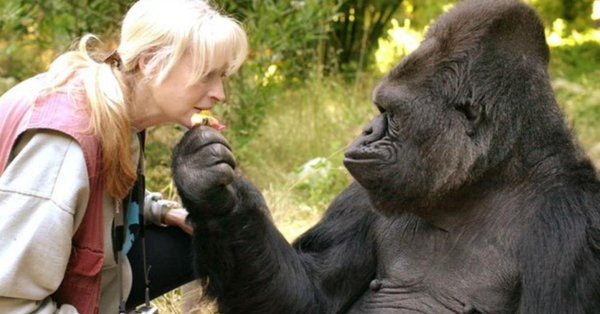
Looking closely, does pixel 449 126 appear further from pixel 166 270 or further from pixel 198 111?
pixel 166 270

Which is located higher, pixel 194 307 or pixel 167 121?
pixel 167 121

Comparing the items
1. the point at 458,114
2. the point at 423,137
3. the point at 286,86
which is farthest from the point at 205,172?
the point at 286,86

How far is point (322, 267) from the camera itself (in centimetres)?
354

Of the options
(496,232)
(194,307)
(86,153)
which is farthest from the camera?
(194,307)

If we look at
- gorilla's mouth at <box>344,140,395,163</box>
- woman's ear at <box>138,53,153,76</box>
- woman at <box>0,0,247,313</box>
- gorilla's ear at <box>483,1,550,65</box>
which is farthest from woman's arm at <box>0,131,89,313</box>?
gorilla's ear at <box>483,1,550,65</box>

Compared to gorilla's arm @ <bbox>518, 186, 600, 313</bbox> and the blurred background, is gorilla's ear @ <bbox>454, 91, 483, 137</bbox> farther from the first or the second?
the blurred background

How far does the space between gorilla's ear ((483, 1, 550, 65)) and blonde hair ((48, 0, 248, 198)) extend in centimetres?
78

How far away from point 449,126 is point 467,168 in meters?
0.13

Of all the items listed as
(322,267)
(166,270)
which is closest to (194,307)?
(166,270)

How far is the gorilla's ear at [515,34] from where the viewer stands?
3070 millimetres

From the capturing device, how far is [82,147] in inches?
115

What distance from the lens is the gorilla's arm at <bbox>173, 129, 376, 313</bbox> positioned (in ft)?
10.4

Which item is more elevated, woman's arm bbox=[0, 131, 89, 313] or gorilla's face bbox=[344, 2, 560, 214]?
gorilla's face bbox=[344, 2, 560, 214]

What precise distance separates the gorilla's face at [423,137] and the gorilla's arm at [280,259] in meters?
0.39
